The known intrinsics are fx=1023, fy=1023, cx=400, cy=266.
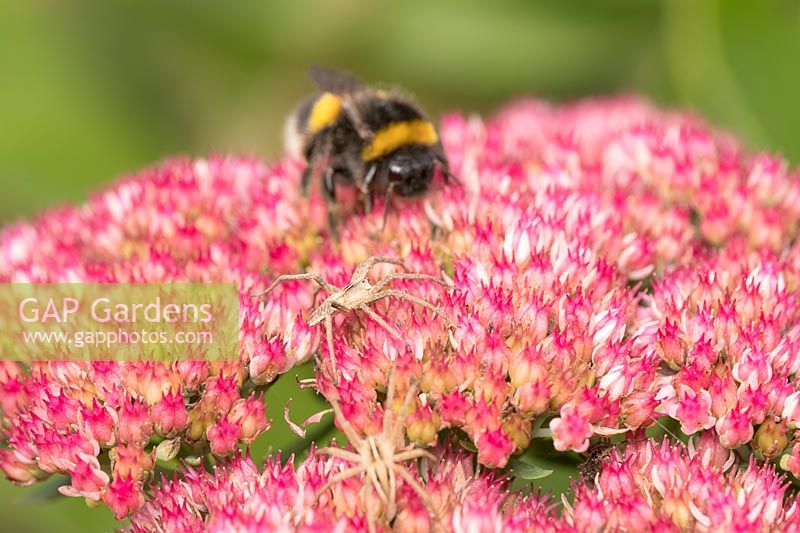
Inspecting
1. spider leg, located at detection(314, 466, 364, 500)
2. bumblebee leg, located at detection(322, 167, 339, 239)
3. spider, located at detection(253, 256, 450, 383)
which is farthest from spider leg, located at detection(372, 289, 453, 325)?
bumblebee leg, located at detection(322, 167, 339, 239)

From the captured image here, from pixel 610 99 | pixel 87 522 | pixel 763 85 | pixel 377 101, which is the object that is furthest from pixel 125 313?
pixel 763 85

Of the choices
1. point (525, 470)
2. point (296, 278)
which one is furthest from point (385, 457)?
point (296, 278)

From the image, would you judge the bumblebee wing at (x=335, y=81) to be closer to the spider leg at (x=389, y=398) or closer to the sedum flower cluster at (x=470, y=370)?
the sedum flower cluster at (x=470, y=370)

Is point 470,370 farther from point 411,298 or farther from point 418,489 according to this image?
point 418,489

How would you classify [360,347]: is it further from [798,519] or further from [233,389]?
[798,519]

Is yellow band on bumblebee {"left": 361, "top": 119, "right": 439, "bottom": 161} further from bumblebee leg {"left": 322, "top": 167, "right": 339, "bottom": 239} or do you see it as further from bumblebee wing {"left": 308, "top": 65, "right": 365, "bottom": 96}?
bumblebee wing {"left": 308, "top": 65, "right": 365, "bottom": 96}

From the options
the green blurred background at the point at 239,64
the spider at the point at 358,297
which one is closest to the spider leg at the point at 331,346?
the spider at the point at 358,297

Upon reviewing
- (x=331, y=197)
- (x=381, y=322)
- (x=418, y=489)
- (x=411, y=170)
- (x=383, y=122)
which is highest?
(x=383, y=122)
